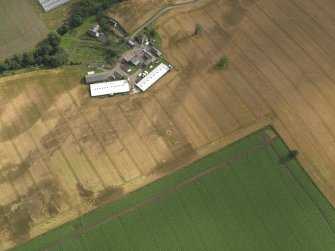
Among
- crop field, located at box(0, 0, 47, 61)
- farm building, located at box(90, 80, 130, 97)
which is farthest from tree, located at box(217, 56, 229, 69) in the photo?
crop field, located at box(0, 0, 47, 61)

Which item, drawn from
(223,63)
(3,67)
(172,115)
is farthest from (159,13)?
(3,67)

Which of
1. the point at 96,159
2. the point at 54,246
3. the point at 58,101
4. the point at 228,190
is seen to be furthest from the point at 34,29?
the point at 228,190

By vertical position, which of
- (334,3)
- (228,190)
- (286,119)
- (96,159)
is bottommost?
(228,190)

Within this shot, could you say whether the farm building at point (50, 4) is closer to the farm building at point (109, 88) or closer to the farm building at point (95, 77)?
the farm building at point (95, 77)

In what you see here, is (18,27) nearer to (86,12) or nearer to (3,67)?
(3,67)

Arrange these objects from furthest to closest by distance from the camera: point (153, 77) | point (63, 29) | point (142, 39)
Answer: point (63, 29)
point (142, 39)
point (153, 77)

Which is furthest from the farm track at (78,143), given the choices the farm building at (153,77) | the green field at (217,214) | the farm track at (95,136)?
the farm building at (153,77)

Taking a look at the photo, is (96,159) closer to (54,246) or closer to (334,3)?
(54,246)

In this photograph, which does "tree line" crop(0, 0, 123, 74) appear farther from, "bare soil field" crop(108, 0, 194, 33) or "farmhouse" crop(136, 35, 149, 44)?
"farmhouse" crop(136, 35, 149, 44)
